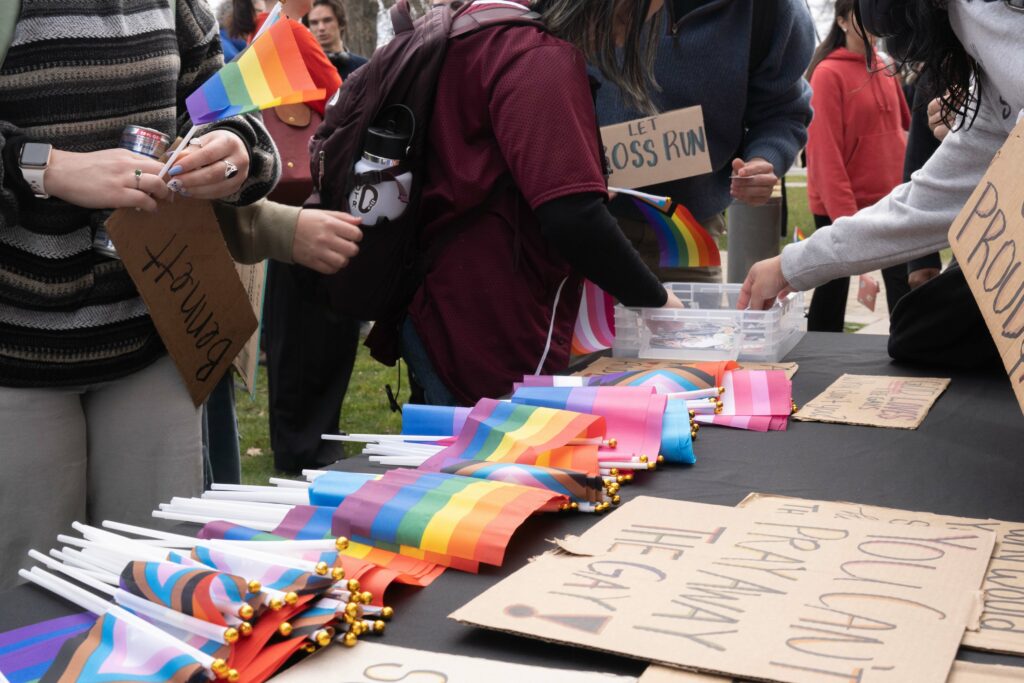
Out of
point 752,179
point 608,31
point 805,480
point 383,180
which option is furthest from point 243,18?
point 805,480

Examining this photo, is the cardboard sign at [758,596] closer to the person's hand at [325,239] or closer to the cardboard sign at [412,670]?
the cardboard sign at [412,670]

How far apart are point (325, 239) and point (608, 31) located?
56 centimetres

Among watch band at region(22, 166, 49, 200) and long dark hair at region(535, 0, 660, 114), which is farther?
long dark hair at region(535, 0, 660, 114)

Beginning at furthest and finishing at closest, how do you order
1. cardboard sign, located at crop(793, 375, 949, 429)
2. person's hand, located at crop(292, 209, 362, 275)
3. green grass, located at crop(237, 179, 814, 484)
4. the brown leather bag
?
green grass, located at crop(237, 179, 814, 484), the brown leather bag, person's hand, located at crop(292, 209, 362, 275), cardboard sign, located at crop(793, 375, 949, 429)

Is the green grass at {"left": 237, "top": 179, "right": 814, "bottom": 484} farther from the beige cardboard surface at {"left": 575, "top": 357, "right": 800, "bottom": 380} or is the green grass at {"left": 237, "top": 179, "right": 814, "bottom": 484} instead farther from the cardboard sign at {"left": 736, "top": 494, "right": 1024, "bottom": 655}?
the cardboard sign at {"left": 736, "top": 494, "right": 1024, "bottom": 655}

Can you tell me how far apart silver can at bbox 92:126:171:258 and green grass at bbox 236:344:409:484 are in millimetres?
2221

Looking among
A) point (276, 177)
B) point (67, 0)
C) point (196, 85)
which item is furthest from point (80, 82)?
point (276, 177)

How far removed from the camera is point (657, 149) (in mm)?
2135

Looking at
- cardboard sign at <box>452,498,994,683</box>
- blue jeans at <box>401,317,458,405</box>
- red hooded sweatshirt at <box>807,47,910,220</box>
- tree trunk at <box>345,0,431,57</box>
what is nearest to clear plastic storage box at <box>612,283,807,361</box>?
blue jeans at <box>401,317,458,405</box>

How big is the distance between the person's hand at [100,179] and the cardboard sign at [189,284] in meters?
0.03

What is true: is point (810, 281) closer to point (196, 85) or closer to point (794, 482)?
point (794, 482)

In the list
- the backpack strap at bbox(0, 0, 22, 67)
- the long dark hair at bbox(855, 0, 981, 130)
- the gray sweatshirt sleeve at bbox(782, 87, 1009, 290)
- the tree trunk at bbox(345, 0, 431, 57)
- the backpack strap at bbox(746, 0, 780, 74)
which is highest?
the tree trunk at bbox(345, 0, 431, 57)

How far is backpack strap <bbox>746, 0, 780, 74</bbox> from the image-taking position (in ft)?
7.45

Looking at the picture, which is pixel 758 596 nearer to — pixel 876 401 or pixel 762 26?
pixel 876 401
